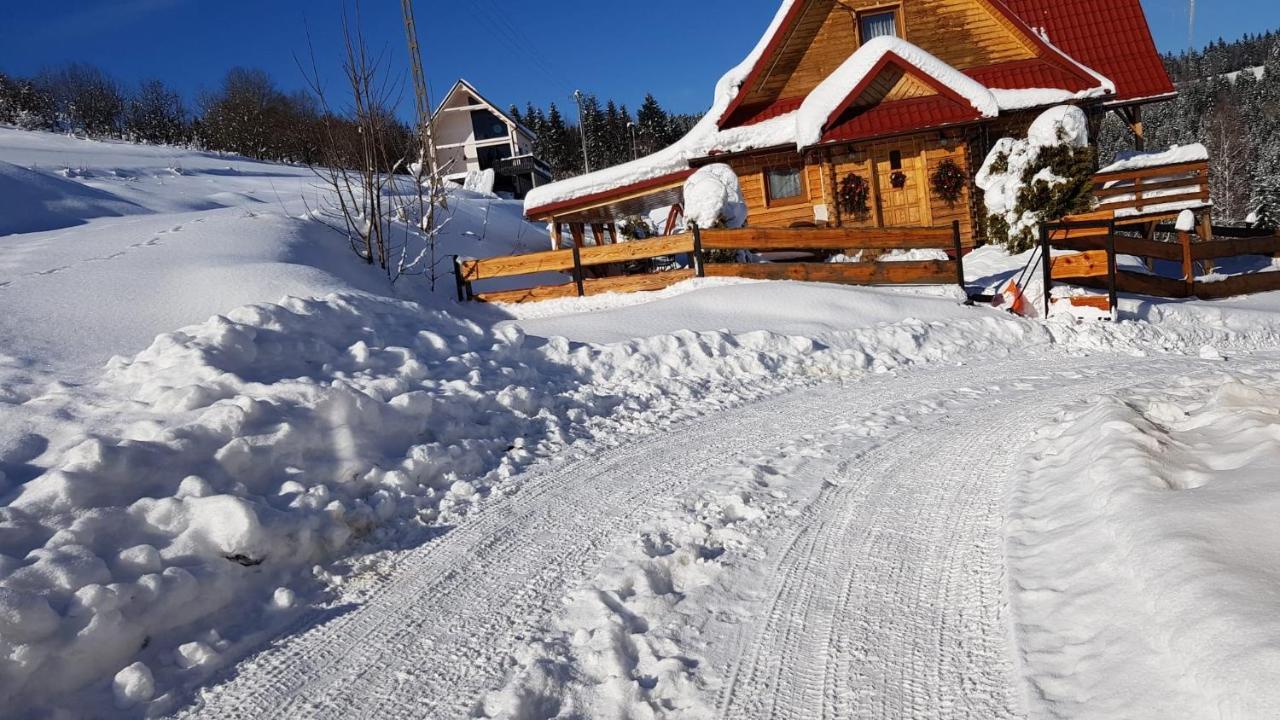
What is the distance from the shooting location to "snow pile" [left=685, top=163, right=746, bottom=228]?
43.4 ft

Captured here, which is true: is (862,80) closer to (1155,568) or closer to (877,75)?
(877,75)

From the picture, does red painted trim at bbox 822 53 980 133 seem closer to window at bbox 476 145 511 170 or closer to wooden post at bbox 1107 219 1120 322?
A: wooden post at bbox 1107 219 1120 322

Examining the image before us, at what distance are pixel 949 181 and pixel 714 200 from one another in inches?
298

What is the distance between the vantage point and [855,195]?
18.1 metres

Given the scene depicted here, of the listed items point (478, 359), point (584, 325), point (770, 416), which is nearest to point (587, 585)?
point (770, 416)

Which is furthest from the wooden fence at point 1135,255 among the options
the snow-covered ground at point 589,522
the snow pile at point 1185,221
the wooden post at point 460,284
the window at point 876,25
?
the window at point 876,25

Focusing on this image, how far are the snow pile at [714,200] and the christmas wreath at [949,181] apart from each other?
6640 millimetres

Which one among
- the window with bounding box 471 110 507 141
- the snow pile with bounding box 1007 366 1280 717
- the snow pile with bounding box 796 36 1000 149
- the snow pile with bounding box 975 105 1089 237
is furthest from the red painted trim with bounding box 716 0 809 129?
the window with bounding box 471 110 507 141

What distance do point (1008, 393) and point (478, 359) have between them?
5025mm

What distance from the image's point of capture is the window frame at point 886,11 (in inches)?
766

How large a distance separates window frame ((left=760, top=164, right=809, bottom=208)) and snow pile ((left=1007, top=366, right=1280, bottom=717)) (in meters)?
15.3

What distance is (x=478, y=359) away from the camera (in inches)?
290

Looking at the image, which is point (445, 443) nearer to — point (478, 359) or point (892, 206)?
point (478, 359)

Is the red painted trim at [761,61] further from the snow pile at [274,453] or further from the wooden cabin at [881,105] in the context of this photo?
the snow pile at [274,453]
